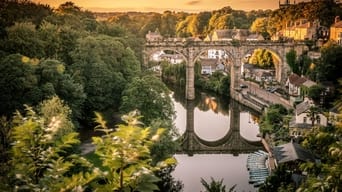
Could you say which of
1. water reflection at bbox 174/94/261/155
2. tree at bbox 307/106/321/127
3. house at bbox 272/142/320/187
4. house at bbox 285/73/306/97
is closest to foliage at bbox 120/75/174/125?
water reflection at bbox 174/94/261/155

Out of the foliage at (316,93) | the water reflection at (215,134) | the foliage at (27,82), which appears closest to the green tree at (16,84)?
the foliage at (27,82)

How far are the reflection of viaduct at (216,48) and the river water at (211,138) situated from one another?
267cm

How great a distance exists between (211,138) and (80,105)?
1120 cm

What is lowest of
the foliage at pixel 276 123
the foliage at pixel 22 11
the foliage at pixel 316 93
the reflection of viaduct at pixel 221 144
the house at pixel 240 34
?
the reflection of viaduct at pixel 221 144

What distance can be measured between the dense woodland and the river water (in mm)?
2140

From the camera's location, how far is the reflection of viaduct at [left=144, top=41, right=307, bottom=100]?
49.8 meters

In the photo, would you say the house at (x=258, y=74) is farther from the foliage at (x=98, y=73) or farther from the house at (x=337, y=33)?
the foliage at (x=98, y=73)

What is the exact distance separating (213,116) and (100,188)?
3810 cm

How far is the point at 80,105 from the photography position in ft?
96.9

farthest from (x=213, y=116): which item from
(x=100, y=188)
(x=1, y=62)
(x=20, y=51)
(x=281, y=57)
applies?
(x=100, y=188)

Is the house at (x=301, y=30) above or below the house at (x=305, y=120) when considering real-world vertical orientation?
above

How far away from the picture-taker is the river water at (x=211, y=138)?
1017 inches

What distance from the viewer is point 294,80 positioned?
4581 cm

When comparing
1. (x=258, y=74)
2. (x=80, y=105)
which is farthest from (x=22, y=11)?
(x=258, y=74)
